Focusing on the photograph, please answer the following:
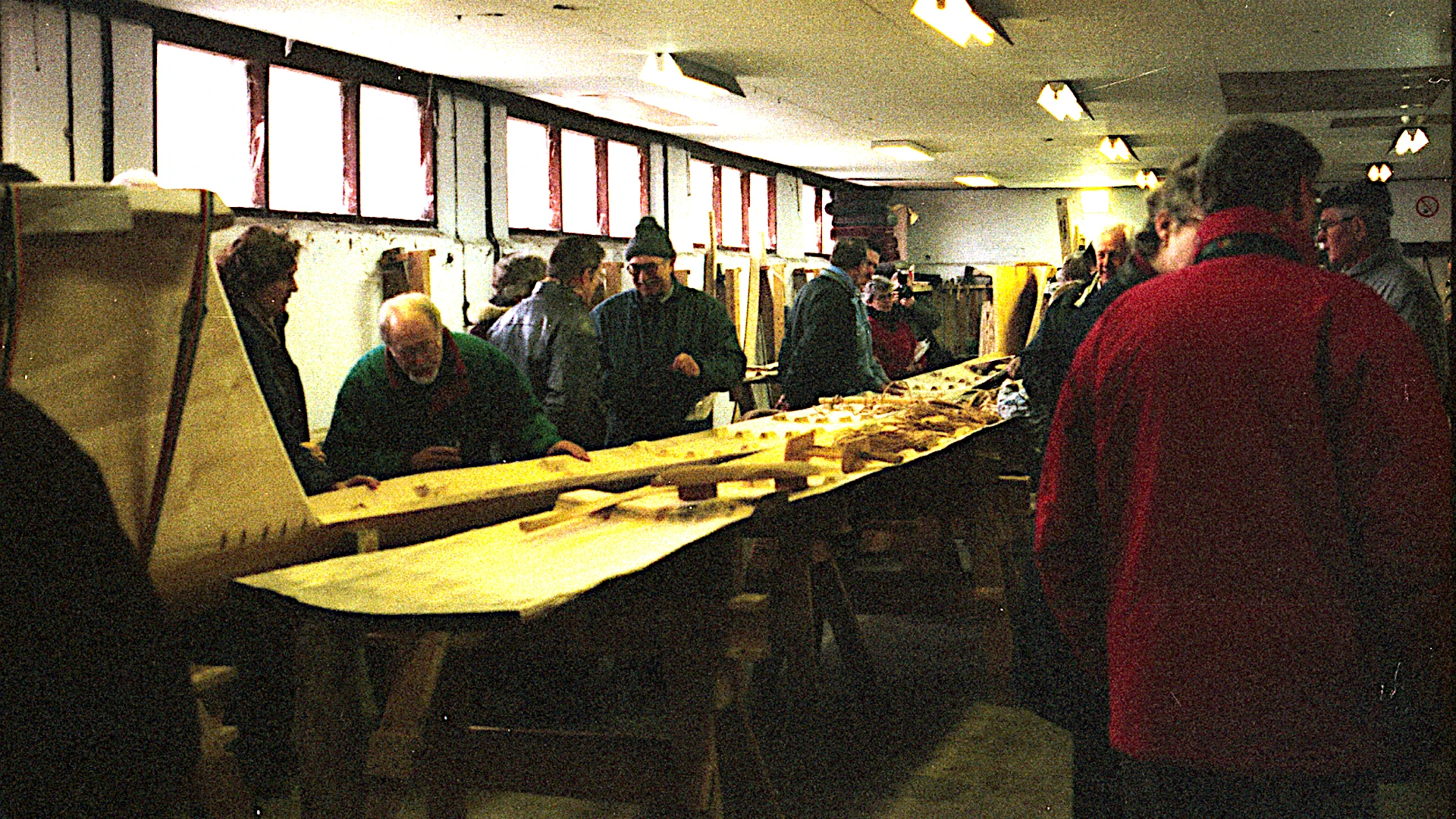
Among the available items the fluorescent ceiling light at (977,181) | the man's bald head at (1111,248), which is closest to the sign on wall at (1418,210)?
the fluorescent ceiling light at (977,181)

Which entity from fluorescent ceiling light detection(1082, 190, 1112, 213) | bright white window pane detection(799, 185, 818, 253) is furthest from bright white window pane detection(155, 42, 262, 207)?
fluorescent ceiling light detection(1082, 190, 1112, 213)

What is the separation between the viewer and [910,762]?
15.1ft

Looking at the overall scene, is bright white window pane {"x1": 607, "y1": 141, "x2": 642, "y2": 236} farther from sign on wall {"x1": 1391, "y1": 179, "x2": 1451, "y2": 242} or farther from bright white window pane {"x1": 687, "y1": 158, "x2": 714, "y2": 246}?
sign on wall {"x1": 1391, "y1": 179, "x2": 1451, "y2": 242}

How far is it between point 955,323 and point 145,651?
16.7 m

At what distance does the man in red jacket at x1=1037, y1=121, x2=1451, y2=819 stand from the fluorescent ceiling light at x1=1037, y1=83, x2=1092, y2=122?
25.3ft

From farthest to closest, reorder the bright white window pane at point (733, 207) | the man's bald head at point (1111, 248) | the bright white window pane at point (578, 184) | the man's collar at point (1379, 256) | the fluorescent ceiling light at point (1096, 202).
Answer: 1. the fluorescent ceiling light at point (1096, 202)
2. the bright white window pane at point (733, 207)
3. the bright white window pane at point (578, 184)
4. the man's bald head at point (1111, 248)
5. the man's collar at point (1379, 256)

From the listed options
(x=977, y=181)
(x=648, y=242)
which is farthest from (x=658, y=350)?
(x=977, y=181)

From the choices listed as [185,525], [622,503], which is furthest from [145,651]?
[622,503]

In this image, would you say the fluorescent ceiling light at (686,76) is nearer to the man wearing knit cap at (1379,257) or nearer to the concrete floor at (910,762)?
the concrete floor at (910,762)

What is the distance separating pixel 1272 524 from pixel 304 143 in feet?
22.0

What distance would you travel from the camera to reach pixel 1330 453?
Answer: 200cm

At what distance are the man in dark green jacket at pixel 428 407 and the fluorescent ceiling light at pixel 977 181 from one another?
43.4ft


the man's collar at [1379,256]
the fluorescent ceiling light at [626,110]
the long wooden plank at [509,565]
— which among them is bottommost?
the long wooden plank at [509,565]

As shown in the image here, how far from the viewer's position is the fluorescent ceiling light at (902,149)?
1308 cm
